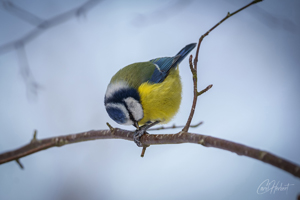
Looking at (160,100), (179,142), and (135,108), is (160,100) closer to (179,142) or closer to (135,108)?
(135,108)

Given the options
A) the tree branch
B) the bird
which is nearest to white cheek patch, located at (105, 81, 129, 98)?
the bird

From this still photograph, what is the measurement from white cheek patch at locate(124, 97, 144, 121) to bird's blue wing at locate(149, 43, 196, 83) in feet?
0.52

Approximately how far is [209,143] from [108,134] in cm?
47

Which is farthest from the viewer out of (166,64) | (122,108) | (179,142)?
(166,64)

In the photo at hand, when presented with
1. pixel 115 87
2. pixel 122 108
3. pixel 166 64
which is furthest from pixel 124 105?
pixel 166 64

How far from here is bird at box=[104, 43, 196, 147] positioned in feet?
3.95

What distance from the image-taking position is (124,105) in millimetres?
1209

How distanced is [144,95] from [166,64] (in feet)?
0.94

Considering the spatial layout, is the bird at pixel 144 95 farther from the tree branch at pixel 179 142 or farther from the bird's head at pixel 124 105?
the tree branch at pixel 179 142

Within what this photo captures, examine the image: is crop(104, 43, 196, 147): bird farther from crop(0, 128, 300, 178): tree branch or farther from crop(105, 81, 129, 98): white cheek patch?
crop(0, 128, 300, 178): tree branch

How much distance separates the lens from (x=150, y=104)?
123 cm

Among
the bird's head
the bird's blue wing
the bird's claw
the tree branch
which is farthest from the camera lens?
the bird's blue wing

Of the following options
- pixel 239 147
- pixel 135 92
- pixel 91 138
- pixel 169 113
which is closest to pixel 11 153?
pixel 91 138

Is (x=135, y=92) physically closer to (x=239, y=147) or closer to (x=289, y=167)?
(x=239, y=147)
